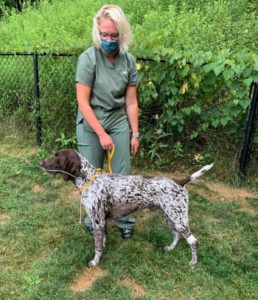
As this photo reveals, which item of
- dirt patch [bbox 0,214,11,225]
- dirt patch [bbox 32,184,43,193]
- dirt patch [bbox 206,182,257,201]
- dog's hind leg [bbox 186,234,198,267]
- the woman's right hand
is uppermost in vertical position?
the woman's right hand

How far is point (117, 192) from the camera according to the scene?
11.7ft

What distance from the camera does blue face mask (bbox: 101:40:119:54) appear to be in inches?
131

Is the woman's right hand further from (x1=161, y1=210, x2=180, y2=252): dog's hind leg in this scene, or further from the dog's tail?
(x1=161, y1=210, x2=180, y2=252): dog's hind leg

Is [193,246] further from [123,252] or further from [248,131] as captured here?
[248,131]

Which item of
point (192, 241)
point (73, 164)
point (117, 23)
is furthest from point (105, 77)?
point (192, 241)

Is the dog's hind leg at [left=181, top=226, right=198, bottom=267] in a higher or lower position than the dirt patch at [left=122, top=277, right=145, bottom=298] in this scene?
higher

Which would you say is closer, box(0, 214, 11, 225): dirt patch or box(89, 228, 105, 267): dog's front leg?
box(89, 228, 105, 267): dog's front leg

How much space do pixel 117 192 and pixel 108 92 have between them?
0.84 meters

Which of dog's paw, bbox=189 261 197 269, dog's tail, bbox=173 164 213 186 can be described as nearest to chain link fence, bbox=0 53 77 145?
dog's tail, bbox=173 164 213 186

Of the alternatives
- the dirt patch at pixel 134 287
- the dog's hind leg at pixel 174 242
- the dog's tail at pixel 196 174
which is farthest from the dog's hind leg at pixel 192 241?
the dirt patch at pixel 134 287

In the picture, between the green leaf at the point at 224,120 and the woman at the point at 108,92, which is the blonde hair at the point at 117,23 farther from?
the green leaf at the point at 224,120

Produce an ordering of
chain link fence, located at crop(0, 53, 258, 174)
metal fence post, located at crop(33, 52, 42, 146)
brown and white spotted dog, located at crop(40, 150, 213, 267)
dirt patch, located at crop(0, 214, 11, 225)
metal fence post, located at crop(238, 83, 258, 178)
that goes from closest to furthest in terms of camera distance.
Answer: brown and white spotted dog, located at crop(40, 150, 213, 267)
dirt patch, located at crop(0, 214, 11, 225)
metal fence post, located at crop(238, 83, 258, 178)
chain link fence, located at crop(0, 53, 258, 174)
metal fence post, located at crop(33, 52, 42, 146)

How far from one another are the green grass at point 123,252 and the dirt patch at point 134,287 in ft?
0.11

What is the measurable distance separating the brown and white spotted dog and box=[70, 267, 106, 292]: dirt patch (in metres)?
0.24
